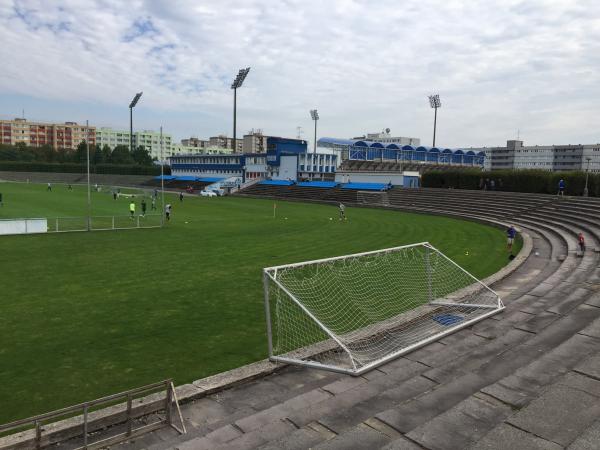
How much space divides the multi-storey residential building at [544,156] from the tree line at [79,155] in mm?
102686

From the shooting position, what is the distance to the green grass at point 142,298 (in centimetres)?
861

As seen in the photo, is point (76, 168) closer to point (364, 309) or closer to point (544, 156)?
point (364, 309)

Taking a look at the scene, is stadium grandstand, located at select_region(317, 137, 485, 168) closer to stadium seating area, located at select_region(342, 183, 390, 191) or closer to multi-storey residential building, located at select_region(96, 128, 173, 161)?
stadium seating area, located at select_region(342, 183, 390, 191)

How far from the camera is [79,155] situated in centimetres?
11600

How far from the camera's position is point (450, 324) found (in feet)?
36.2

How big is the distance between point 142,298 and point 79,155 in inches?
4585

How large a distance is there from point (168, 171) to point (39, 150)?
48.8m

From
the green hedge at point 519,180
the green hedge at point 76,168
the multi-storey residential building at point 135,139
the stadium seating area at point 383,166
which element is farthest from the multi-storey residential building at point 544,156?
the multi-storey residential building at point 135,139

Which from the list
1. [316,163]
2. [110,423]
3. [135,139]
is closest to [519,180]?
[316,163]

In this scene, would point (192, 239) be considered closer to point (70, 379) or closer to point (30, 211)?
point (70, 379)

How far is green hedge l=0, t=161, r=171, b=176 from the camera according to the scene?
10344cm

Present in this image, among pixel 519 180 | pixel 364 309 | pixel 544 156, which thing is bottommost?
pixel 364 309

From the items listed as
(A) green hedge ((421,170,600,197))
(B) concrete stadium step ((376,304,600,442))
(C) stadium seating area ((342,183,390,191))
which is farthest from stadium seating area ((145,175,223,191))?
(B) concrete stadium step ((376,304,600,442))

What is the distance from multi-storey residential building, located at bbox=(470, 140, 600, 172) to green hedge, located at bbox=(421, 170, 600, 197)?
9488 centimetres
